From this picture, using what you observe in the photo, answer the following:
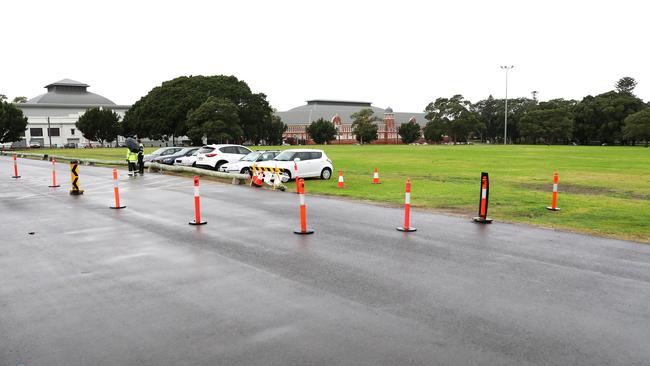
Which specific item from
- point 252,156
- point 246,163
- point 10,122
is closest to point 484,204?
point 246,163

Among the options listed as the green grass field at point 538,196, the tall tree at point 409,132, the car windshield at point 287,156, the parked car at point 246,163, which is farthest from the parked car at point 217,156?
the tall tree at point 409,132

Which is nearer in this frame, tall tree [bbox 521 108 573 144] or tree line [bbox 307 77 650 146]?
tree line [bbox 307 77 650 146]

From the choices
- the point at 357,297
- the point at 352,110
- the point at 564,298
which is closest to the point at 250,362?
the point at 357,297

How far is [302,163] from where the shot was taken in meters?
23.5

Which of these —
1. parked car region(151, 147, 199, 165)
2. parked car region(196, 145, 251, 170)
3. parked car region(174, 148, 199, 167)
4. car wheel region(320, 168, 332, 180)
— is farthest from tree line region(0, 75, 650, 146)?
car wheel region(320, 168, 332, 180)

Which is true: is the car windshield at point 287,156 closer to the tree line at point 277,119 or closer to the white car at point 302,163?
the white car at point 302,163

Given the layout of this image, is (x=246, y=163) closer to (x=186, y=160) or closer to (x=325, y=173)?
(x=325, y=173)

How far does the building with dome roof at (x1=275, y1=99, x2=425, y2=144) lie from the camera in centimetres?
13950

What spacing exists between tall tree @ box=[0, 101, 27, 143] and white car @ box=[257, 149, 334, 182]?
83.7m

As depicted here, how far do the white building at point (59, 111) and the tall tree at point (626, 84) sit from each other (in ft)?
405

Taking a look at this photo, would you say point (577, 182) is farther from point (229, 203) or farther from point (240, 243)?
point (240, 243)

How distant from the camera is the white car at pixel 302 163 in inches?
895

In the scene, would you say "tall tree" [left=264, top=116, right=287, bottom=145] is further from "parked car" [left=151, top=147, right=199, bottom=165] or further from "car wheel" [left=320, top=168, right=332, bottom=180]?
"car wheel" [left=320, top=168, right=332, bottom=180]

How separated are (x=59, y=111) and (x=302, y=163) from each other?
126318 mm
